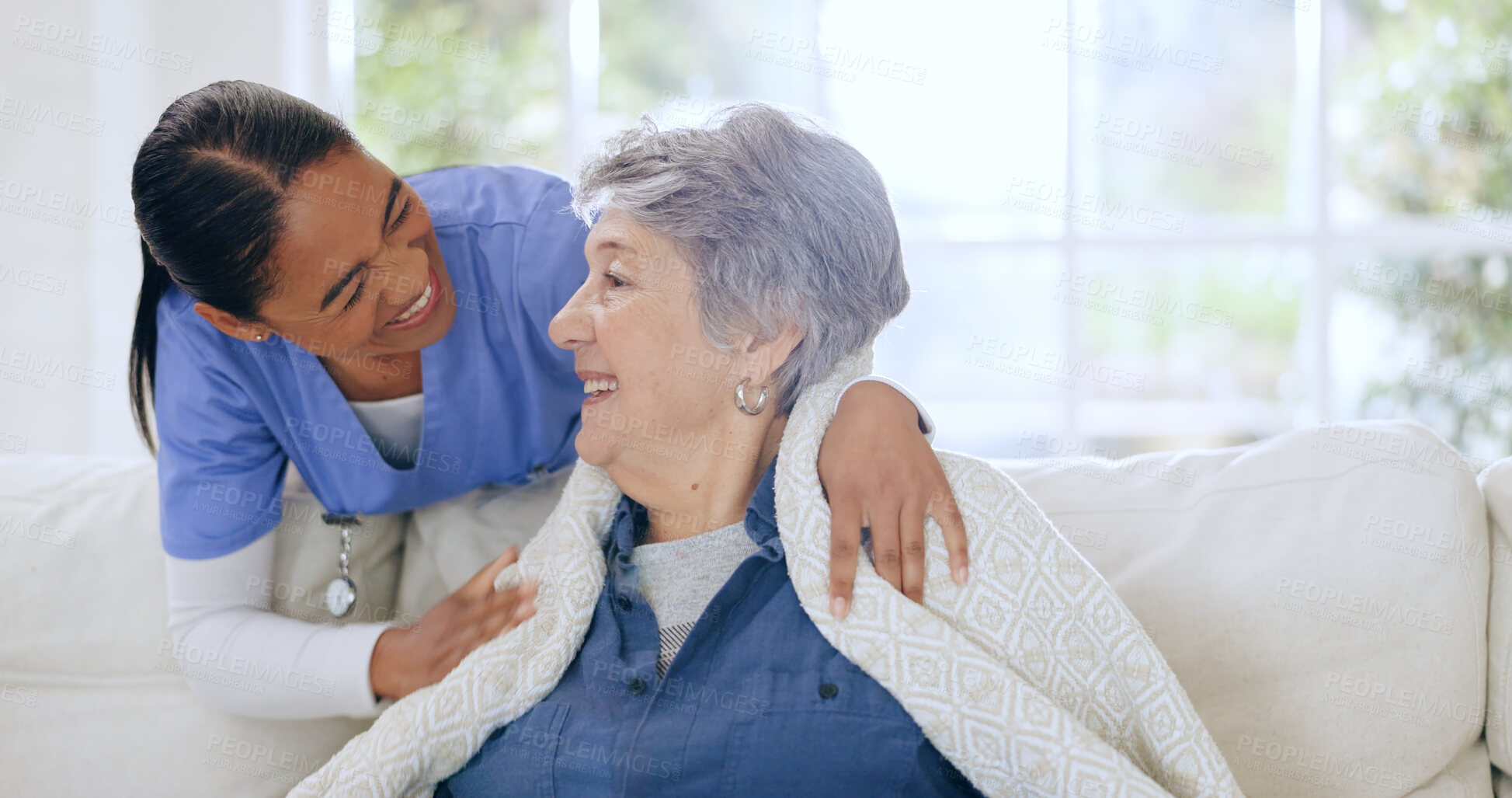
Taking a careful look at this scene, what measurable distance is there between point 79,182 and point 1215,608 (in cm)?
283

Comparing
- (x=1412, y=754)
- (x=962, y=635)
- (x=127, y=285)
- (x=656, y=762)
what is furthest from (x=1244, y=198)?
(x=127, y=285)

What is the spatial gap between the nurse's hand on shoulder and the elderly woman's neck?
0.12m

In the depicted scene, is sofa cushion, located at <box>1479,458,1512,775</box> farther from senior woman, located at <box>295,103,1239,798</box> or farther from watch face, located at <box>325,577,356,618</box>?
watch face, located at <box>325,577,356,618</box>

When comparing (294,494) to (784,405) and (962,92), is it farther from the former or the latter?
(962,92)

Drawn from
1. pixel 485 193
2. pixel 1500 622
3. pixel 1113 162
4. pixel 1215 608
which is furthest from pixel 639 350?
pixel 1113 162

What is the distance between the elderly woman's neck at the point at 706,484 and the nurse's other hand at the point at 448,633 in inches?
7.4

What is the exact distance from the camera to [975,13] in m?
3.56

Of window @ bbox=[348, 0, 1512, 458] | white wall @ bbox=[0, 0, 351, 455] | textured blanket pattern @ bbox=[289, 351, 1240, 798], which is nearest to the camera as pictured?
textured blanket pattern @ bbox=[289, 351, 1240, 798]

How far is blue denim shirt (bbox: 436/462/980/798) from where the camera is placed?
113 centimetres

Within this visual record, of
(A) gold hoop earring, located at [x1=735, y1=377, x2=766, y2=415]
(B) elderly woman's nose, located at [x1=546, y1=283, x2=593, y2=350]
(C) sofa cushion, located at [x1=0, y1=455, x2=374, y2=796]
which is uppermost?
(B) elderly woman's nose, located at [x1=546, y1=283, x2=593, y2=350]

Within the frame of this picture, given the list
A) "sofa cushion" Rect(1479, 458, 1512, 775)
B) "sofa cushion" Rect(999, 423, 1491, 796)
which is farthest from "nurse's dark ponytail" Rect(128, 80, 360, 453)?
"sofa cushion" Rect(1479, 458, 1512, 775)

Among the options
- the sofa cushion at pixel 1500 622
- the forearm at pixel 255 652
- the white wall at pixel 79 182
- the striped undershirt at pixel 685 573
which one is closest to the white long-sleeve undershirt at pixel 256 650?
the forearm at pixel 255 652

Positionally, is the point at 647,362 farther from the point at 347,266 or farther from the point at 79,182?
the point at 79,182

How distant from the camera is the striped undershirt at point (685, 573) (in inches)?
49.6
